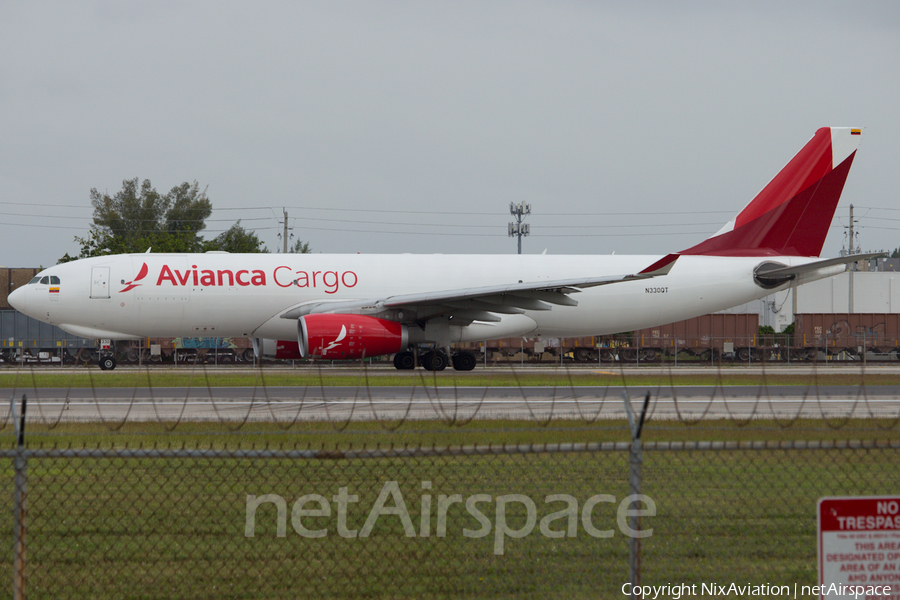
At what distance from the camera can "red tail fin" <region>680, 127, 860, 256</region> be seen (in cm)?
3189

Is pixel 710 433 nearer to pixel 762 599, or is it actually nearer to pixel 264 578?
pixel 762 599

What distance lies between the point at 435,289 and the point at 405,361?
9.16ft

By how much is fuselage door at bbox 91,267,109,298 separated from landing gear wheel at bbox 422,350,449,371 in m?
11.0

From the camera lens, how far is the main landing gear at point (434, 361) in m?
29.6

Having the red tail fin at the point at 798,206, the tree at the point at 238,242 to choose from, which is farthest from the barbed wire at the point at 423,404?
the tree at the point at 238,242

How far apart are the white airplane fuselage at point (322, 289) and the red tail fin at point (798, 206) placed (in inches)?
24.2

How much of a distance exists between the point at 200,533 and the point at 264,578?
1.12 meters

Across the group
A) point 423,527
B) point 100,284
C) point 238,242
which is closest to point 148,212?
point 238,242

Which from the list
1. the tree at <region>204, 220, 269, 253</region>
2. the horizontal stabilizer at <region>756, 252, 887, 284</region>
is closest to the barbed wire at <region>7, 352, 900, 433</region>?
the horizontal stabilizer at <region>756, 252, 887, 284</region>

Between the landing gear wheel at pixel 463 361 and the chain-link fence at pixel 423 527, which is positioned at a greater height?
the landing gear wheel at pixel 463 361

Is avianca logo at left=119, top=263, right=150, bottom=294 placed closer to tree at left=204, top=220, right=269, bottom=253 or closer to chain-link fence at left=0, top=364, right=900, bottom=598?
chain-link fence at left=0, top=364, right=900, bottom=598

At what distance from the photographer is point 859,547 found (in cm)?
443

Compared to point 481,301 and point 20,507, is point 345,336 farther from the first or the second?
point 20,507

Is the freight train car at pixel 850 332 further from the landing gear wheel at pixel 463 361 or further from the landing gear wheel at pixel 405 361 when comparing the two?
the landing gear wheel at pixel 405 361
